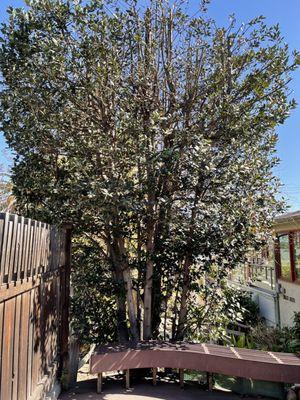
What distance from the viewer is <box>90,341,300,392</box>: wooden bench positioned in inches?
191

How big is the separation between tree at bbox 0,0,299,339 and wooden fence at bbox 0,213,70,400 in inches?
39.3

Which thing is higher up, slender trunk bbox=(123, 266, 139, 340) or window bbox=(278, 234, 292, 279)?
window bbox=(278, 234, 292, 279)

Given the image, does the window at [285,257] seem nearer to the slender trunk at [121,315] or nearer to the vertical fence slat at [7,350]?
the slender trunk at [121,315]

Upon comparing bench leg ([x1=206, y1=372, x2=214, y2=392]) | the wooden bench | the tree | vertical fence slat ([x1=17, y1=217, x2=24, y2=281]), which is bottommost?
bench leg ([x1=206, y1=372, x2=214, y2=392])

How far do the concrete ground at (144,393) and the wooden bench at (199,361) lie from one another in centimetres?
17

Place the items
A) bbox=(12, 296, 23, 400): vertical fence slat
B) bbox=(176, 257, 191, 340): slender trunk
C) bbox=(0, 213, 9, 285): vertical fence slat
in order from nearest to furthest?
bbox=(0, 213, 9, 285): vertical fence slat
bbox=(12, 296, 23, 400): vertical fence slat
bbox=(176, 257, 191, 340): slender trunk

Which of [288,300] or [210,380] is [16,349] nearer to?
[210,380]

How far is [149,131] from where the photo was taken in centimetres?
525

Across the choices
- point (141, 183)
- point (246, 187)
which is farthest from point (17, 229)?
point (246, 187)

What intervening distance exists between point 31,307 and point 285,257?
389 inches

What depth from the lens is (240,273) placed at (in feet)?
22.6

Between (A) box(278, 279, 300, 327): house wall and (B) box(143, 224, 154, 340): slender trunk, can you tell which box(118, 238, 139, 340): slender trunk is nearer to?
(B) box(143, 224, 154, 340): slender trunk

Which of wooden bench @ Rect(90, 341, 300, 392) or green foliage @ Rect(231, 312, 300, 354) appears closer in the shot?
wooden bench @ Rect(90, 341, 300, 392)

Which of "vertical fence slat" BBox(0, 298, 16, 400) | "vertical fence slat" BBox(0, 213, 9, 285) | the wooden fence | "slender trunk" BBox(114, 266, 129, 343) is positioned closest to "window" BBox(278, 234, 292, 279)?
"slender trunk" BBox(114, 266, 129, 343)
